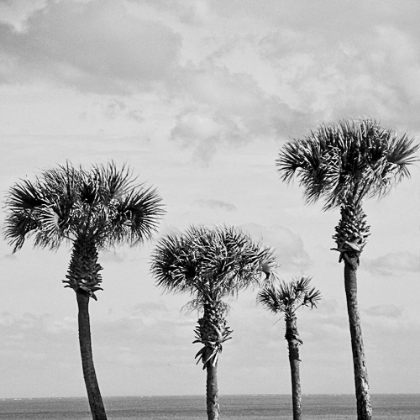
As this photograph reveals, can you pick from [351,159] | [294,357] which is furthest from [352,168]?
[294,357]

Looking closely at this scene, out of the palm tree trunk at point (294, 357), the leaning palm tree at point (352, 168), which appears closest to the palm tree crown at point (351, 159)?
the leaning palm tree at point (352, 168)

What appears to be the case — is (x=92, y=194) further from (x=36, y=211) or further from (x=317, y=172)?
(x=317, y=172)

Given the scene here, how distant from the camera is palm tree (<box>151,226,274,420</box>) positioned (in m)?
30.8

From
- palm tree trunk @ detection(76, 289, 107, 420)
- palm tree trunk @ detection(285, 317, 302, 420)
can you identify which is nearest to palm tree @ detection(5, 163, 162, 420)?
palm tree trunk @ detection(76, 289, 107, 420)

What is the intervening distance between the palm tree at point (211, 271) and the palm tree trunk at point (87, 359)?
18.5ft

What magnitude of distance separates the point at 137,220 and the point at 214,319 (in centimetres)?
602

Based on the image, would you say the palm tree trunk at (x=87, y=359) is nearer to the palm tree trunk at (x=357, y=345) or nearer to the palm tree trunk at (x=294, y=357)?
the palm tree trunk at (x=357, y=345)

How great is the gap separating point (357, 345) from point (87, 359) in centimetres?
801

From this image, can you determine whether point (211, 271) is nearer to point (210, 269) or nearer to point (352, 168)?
point (210, 269)

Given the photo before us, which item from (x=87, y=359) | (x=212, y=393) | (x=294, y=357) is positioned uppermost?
(x=294, y=357)

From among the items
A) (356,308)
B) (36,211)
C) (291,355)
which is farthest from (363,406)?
(291,355)

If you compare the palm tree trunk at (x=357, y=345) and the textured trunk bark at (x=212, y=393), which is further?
the textured trunk bark at (x=212, y=393)

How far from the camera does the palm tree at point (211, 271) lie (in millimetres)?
30766

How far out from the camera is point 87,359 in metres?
26.0
